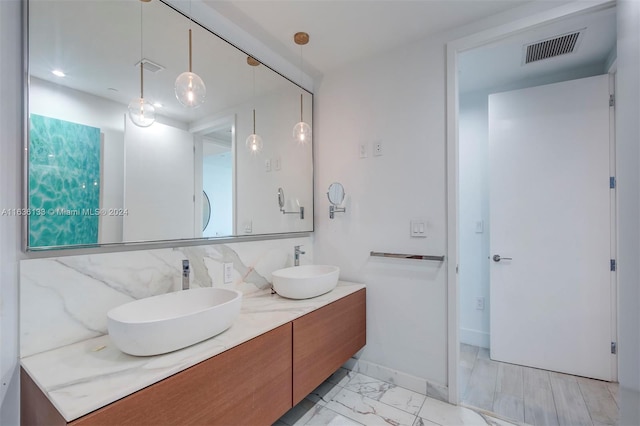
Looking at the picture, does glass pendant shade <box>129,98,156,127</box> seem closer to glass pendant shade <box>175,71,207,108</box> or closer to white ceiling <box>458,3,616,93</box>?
glass pendant shade <box>175,71,207,108</box>

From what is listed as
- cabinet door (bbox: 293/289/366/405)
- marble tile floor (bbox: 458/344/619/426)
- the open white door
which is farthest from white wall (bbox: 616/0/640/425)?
the open white door

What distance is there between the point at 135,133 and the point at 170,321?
0.97 m

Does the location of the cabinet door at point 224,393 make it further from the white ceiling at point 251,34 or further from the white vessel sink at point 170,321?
the white ceiling at point 251,34

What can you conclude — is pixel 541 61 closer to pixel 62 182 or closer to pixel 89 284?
pixel 62 182

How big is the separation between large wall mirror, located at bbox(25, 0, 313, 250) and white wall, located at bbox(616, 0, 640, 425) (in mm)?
1731

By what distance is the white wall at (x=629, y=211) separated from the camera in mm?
508

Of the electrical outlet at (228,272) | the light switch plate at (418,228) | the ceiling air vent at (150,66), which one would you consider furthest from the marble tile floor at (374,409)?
the ceiling air vent at (150,66)

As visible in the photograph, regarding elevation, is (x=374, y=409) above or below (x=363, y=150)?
below

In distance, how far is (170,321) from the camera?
104 cm

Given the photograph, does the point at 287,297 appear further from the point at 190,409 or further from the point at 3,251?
the point at 3,251

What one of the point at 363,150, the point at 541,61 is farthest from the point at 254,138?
the point at 541,61

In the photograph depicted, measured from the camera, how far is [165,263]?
1527mm

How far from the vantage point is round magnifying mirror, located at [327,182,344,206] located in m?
2.39

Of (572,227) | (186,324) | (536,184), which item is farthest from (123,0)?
(572,227)
